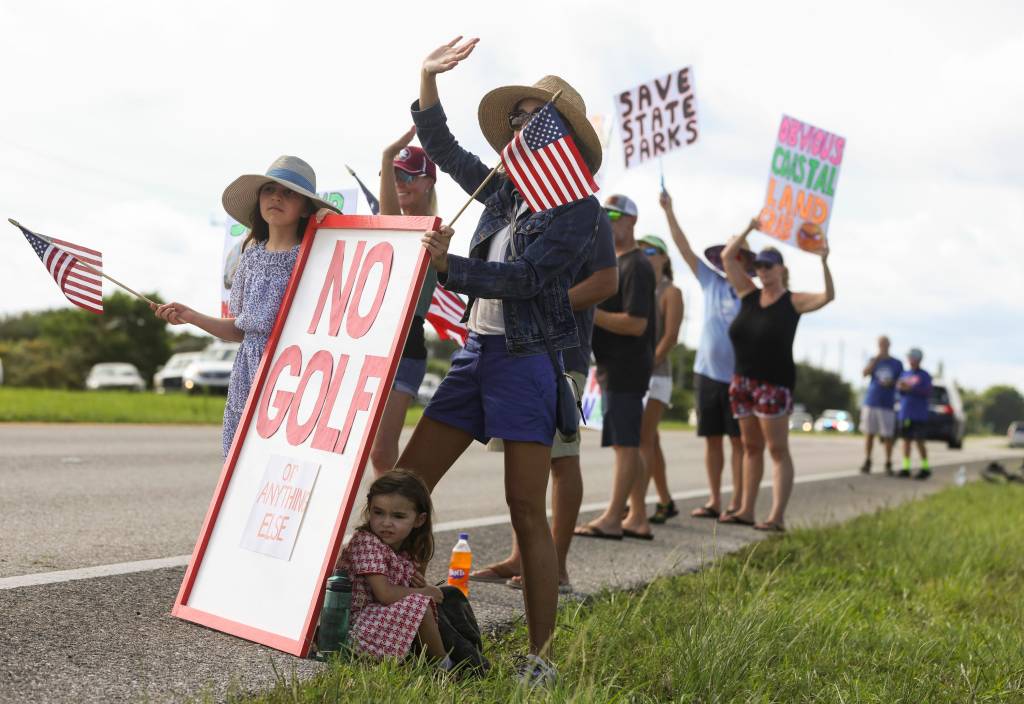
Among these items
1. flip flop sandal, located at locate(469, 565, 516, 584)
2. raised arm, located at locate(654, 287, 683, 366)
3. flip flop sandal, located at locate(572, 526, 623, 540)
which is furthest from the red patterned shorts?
flip flop sandal, located at locate(469, 565, 516, 584)

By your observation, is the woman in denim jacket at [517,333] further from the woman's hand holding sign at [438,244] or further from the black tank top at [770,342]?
the black tank top at [770,342]

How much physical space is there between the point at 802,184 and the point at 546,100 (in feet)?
17.4

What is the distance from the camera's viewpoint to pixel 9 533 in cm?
573

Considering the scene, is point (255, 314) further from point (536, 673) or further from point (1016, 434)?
point (1016, 434)

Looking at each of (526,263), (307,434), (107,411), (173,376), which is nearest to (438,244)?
(526,263)

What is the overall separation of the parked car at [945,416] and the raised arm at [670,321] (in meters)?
23.6

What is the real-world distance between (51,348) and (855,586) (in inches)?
2188

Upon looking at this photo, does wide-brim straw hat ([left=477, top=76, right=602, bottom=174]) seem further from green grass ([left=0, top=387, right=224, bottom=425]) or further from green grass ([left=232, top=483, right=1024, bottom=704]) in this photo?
green grass ([left=0, top=387, right=224, bottom=425])

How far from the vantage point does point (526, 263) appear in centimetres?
365

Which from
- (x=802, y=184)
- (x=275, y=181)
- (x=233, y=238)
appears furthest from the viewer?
(x=802, y=184)

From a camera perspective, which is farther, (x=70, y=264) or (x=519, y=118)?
(x=70, y=264)

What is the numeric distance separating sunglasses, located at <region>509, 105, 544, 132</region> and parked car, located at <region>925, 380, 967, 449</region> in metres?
27.6

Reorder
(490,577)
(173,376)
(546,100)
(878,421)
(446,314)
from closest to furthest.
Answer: (546,100) < (490,577) < (446,314) < (878,421) < (173,376)

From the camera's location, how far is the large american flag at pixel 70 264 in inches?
170
